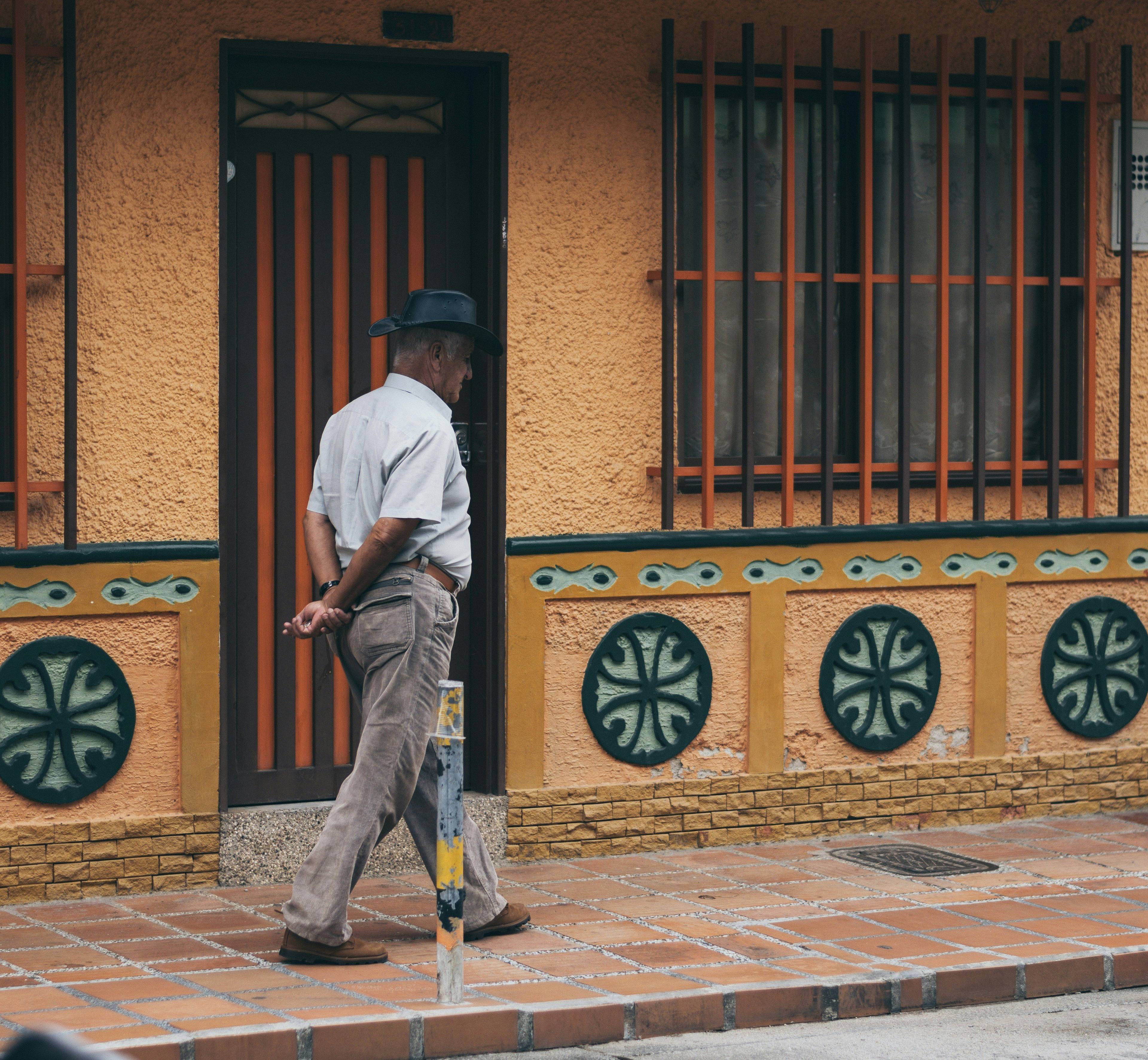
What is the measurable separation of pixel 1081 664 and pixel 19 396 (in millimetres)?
4679

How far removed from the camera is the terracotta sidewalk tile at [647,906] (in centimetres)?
627

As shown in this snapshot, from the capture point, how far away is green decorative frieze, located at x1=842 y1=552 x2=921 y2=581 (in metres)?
7.66

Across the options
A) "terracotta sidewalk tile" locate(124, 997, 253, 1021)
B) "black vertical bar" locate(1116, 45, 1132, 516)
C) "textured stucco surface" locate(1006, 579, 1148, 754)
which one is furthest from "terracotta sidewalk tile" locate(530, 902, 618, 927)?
"black vertical bar" locate(1116, 45, 1132, 516)

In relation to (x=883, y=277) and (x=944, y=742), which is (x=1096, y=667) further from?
(x=883, y=277)

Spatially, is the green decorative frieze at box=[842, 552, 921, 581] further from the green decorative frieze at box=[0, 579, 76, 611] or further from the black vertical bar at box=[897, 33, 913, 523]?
the green decorative frieze at box=[0, 579, 76, 611]

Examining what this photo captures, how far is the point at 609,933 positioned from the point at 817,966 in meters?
0.74

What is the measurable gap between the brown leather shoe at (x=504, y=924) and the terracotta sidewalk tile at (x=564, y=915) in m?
0.15

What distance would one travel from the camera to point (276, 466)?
6.96 m

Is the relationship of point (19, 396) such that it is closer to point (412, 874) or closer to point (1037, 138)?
point (412, 874)

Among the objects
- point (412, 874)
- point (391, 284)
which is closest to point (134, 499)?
point (391, 284)

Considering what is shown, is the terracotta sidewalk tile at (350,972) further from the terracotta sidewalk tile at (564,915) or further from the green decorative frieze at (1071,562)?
the green decorative frieze at (1071,562)

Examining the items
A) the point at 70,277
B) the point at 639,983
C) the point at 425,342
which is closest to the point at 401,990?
the point at 639,983

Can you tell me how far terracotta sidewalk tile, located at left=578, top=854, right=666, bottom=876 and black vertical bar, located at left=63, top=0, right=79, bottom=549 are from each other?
91.7 inches

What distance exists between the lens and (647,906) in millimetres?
6379
